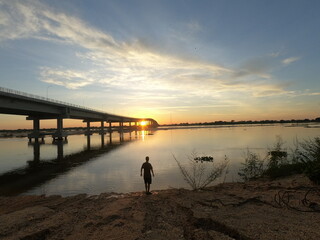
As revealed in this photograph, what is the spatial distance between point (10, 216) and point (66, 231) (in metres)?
3.77

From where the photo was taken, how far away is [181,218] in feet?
27.6

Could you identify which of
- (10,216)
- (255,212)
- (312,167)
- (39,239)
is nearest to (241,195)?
(255,212)

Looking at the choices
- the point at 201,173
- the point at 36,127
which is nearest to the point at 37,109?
the point at 36,127

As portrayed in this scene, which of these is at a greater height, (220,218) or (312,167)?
(312,167)

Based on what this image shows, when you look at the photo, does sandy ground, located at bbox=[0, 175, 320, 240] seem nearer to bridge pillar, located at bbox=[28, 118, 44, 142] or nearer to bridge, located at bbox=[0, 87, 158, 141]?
bridge, located at bbox=[0, 87, 158, 141]

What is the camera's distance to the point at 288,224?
7.13m

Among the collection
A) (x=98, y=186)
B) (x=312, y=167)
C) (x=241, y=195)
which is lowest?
(x=98, y=186)

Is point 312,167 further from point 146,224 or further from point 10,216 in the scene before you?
point 10,216

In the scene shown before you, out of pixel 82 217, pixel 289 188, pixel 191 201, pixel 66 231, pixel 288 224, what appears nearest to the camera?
pixel 288 224

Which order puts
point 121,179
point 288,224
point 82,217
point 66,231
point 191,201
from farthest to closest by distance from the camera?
1. point 121,179
2. point 191,201
3. point 82,217
4. point 66,231
5. point 288,224

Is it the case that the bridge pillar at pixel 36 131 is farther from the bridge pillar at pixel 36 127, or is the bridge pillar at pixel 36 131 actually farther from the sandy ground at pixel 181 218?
the sandy ground at pixel 181 218

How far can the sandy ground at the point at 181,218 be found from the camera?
6.96m

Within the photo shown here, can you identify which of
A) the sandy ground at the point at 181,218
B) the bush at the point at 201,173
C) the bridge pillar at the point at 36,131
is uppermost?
the bridge pillar at the point at 36,131

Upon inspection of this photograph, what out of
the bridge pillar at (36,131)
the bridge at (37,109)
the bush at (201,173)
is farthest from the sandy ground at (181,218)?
the bridge pillar at (36,131)
